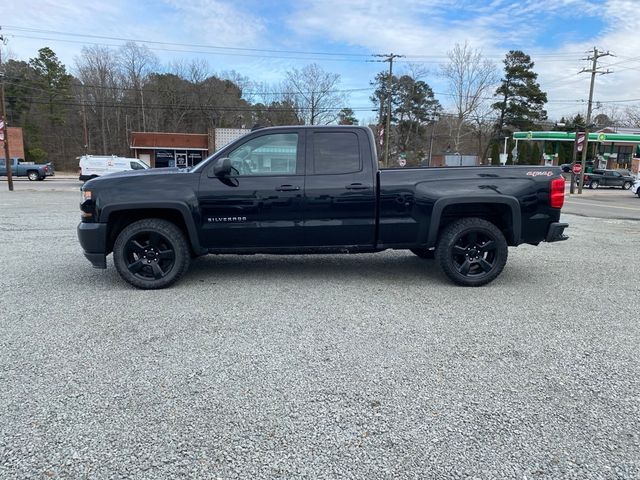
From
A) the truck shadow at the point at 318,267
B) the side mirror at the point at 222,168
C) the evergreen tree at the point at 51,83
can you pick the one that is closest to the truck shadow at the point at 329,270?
the truck shadow at the point at 318,267

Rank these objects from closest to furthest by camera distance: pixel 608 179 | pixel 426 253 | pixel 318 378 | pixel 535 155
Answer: pixel 318 378 < pixel 426 253 < pixel 608 179 < pixel 535 155

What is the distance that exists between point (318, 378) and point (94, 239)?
346 centimetres

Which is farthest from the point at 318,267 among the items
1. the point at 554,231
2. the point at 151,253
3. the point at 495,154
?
the point at 495,154

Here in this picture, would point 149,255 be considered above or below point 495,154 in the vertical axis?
below

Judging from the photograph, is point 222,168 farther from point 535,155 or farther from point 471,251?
point 535,155

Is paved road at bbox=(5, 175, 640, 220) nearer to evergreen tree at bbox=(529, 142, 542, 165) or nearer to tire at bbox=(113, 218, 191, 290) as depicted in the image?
evergreen tree at bbox=(529, 142, 542, 165)

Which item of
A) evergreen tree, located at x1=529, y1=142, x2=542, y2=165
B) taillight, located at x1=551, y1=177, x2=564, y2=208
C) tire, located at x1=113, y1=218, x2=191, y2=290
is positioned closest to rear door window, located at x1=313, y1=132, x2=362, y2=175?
tire, located at x1=113, y1=218, x2=191, y2=290

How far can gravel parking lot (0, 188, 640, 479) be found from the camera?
7.64 feet

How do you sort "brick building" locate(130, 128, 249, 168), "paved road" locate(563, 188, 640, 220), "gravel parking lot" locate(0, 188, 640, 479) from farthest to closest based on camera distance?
"brick building" locate(130, 128, 249, 168) → "paved road" locate(563, 188, 640, 220) → "gravel parking lot" locate(0, 188, 640, 479)

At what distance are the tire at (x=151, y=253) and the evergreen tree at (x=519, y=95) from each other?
64740 millimetres

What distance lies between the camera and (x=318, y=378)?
3.16m

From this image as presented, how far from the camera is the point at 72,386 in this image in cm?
302

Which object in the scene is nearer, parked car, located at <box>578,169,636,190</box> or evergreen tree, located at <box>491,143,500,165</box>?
parked car, located at <box>578,169,636,190</box>

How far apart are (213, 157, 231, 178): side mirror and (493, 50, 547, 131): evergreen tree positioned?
64391 mm
